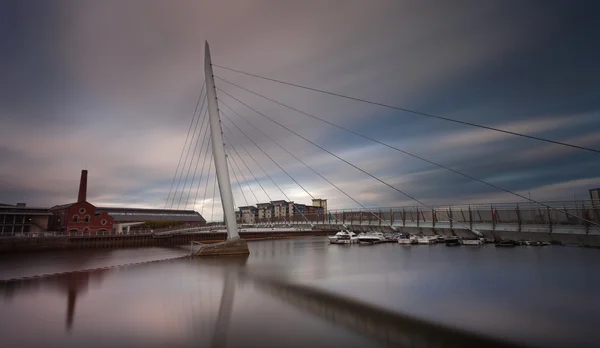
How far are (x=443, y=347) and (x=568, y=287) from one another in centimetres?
1359

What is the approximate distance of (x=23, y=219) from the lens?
165ft

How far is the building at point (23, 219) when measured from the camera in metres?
48.4

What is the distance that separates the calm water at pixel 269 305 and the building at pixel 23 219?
1323 inches

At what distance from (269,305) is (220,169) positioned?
1487 cm

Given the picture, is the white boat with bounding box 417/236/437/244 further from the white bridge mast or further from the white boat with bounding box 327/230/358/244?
the white bridge mast

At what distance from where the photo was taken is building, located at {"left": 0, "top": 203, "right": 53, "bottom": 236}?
48.4 metres

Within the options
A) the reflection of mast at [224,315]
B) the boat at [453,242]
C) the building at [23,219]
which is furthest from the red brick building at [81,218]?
the boat at [453,242]

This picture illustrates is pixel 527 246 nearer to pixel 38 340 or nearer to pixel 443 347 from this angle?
pixel 443 347

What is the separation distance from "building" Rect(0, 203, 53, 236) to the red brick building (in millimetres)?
1806

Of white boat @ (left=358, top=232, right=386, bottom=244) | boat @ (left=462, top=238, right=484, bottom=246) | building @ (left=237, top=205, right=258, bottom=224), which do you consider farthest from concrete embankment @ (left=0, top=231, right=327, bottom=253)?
boat @ (left=462, top=238, right=484, bottom=246)

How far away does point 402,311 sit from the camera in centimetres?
1295

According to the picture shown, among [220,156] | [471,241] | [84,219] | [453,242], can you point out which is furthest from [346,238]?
[84,219]

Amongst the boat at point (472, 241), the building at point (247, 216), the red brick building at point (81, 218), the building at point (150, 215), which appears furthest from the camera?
the building at point (150, 215)

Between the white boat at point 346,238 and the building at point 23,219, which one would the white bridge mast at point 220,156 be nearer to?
the white boat at point 346,238
